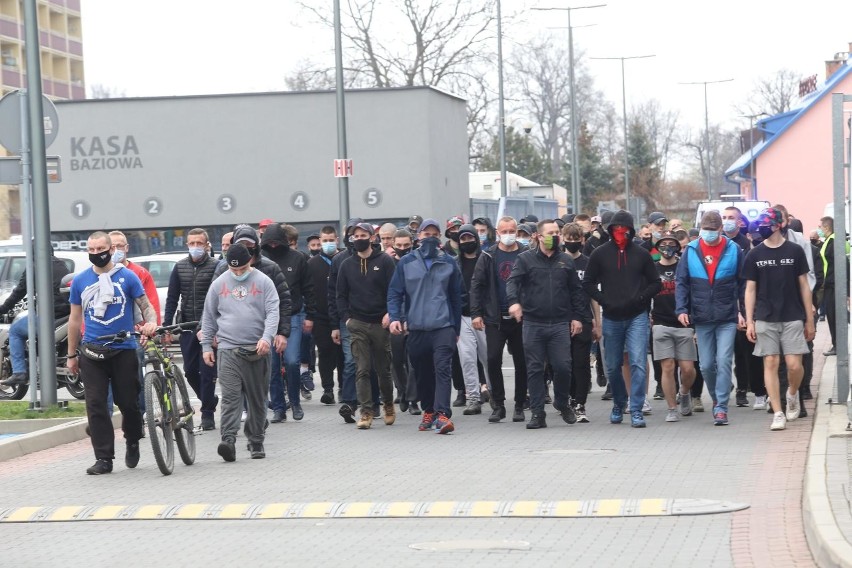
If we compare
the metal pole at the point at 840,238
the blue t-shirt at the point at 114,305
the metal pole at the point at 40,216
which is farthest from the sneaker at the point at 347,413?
the metal pole at the point at 840,238

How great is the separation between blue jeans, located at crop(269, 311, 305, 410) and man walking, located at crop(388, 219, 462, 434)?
4.34 feet

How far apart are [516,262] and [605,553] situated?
19.5ft

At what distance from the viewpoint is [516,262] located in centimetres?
1348

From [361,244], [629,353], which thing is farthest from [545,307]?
[361,244]

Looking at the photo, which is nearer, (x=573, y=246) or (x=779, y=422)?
(x=779, y=422)

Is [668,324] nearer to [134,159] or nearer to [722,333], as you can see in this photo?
[722,333]

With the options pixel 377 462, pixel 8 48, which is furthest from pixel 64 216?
pixel 8 48

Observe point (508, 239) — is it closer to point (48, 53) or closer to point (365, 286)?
point (365, 286)

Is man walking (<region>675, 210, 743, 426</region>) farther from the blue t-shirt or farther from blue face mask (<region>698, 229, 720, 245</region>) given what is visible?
the blue t-shirt

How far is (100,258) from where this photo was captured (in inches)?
448

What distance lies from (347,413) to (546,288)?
89.8 inches

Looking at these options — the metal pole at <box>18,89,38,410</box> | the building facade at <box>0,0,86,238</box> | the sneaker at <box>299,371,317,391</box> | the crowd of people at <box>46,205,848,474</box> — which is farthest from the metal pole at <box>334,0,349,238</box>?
the building facade at <box>0,0,86,238</box>

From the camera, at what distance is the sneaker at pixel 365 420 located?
1370 centimetres

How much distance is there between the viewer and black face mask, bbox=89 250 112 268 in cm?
1138
